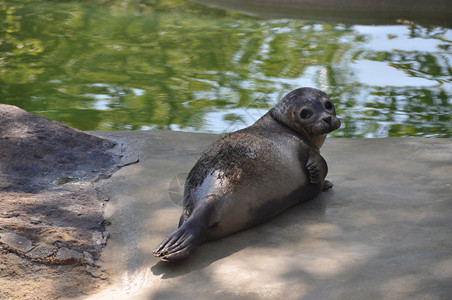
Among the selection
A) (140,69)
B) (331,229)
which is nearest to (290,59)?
(140,69)

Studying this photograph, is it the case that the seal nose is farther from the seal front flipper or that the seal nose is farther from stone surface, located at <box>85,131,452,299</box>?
the seal front flipper

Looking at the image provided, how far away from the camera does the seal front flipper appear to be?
3.09 m

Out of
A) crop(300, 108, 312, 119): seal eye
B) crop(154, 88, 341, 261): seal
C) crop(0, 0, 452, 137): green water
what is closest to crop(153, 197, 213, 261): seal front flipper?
crop(154, 88, 341, 261): seal

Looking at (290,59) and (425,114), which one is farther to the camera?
(290,59)

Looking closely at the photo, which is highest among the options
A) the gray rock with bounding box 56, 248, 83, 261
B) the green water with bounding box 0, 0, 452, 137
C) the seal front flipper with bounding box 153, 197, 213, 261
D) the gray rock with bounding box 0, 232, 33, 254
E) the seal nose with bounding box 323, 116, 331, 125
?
the seal nose with bounding box 323, 116, 331, 125

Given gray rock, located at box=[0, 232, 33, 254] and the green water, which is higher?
gray rock, located at box=[0, 232, 33, 254]

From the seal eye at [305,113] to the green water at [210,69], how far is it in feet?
6.85

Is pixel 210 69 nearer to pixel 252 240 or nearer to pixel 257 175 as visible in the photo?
pixel 257 175

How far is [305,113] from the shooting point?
3881 mm

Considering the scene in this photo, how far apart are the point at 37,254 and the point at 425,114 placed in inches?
175

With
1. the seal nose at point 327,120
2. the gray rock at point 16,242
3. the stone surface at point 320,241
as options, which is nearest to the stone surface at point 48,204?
the gray rock at point 16,242

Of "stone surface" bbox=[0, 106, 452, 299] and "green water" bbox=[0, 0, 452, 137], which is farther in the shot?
"green water" bbox=[0, 0, 452, 137]

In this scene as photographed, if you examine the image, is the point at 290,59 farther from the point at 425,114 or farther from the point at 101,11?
the point at 101,11

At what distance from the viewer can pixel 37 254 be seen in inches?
126
